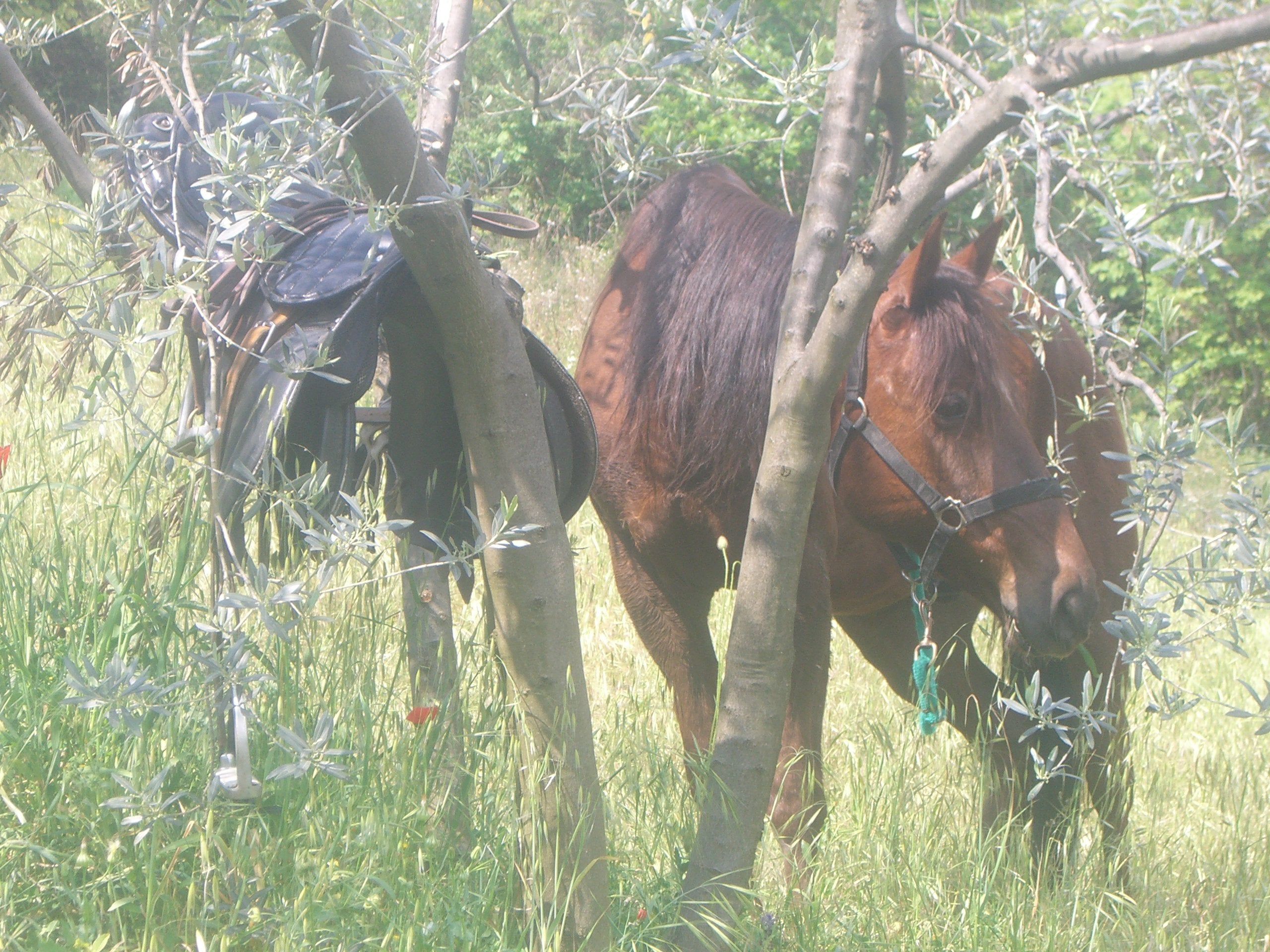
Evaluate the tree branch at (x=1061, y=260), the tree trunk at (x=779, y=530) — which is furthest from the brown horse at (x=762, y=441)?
the tree branch at (x=1061, y=260)

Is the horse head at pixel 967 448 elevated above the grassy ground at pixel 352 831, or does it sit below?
above

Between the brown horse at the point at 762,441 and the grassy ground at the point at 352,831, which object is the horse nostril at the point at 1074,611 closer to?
the brown horse at the point at 762,441

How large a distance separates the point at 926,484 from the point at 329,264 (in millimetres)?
1430

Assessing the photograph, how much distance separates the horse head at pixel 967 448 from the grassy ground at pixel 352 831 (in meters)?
0.50

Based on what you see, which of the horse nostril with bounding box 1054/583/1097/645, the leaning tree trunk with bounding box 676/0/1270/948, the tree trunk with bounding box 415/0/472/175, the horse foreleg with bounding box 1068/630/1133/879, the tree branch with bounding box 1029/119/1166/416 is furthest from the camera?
the horse foreleg with bounding box 1068/630/1133/879

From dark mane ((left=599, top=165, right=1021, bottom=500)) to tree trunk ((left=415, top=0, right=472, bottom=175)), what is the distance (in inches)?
25.6

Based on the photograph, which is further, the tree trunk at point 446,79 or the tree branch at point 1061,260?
the tree trunk at point 446,79

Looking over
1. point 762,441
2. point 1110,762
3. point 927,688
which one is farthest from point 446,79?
point 1110,762

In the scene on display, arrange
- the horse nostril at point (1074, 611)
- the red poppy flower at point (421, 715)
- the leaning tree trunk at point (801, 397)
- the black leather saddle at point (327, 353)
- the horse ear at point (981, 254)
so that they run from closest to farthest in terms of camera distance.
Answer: the leaning tree trunk at point (801, 397) → the black leather saddle at point (327, 353) → the red poppy flower at point (421, 715) → the horse nostril at point (1074, 611) → the horse ear at point (981, 254)

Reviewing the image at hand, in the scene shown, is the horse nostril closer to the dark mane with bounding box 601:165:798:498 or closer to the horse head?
the horse head

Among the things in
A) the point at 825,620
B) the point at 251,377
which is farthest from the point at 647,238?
the point at 251,377

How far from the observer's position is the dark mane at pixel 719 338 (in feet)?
8.52

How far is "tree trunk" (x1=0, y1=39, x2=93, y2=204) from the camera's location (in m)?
1.90

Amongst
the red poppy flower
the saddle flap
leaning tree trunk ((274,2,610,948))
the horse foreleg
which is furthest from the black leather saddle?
the horse foreleg
